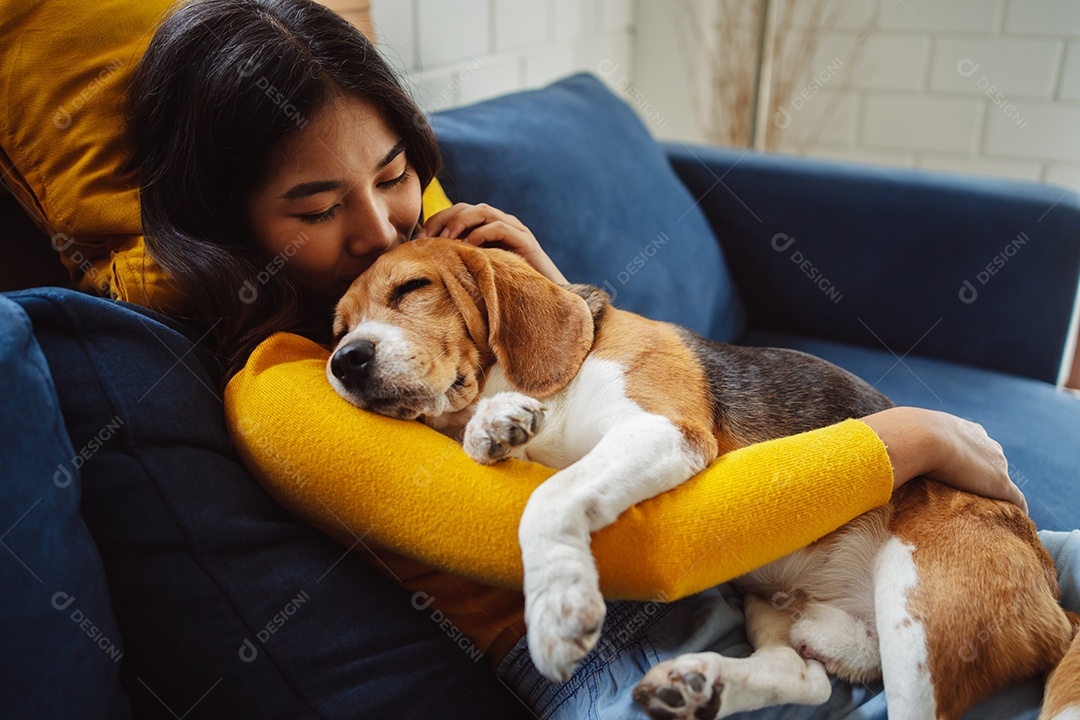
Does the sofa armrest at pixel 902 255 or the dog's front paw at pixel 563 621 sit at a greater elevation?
the dog's front paw at pixel 563 621

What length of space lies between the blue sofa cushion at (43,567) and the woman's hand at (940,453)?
1.13 meters

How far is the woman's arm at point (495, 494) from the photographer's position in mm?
1111

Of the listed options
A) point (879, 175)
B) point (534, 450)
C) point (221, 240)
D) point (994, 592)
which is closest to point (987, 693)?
point (994, 592)

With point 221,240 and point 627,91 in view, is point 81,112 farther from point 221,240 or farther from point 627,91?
point 627,91

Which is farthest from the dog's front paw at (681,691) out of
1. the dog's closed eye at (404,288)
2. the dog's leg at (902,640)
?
the dog's closed eye at (404,288)

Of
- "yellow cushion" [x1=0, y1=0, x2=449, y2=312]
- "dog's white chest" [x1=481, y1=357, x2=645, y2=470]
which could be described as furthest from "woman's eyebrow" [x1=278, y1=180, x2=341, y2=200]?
"dog's white chest" [x1=481, y1=357, x2=645, y2=470]

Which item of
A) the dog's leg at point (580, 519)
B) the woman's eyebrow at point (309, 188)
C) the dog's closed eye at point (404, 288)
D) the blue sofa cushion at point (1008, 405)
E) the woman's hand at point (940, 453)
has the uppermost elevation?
the woman's eyebrow at point (309, 188)

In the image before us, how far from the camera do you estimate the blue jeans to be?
3.96ft

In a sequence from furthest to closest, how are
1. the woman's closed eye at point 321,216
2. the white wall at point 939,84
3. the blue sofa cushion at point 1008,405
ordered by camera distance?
the white wall at point 939,84 → the blue sofa cushion at point 1008,405 → the woman's closed eye at point 321,216

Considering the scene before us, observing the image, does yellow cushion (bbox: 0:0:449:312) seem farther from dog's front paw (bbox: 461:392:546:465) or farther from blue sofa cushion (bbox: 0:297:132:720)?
dog's front paw (bbox: 461:392:546:465)

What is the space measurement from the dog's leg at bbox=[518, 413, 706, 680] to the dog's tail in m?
0.57

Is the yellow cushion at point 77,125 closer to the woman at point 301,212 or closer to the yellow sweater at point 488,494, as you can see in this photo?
the woman at point 301,212

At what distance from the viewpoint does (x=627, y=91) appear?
14.0ft

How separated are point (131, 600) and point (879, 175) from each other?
2397 millimetres
